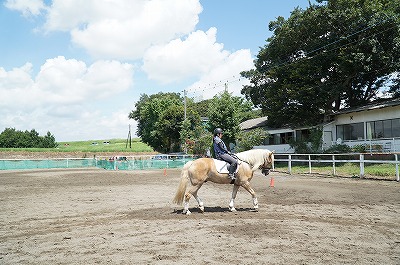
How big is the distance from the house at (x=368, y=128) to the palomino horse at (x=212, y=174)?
21230mm

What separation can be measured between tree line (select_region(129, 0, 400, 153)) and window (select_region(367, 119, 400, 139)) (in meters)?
4.72

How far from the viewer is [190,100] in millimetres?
83000

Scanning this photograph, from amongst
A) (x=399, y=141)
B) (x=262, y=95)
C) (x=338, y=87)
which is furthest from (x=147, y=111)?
(x=399, y=141)

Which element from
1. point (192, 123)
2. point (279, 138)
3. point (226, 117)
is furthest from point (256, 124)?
point (192, 123)

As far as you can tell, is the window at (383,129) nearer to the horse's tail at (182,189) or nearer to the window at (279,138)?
the window at (279,138)

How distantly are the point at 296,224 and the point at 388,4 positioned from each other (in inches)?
1225

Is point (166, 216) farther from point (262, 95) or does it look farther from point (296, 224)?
point (262, 95)

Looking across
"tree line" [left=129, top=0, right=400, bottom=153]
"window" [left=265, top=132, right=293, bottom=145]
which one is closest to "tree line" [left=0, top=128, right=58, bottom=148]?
"tree line" [left=129, top=0, right=400, bottom=153]

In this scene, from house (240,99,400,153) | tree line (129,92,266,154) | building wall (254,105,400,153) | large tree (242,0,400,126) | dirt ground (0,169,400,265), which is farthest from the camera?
tree line (129,92,266,154)

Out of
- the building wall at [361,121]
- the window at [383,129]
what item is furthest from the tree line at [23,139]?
the window at [383,129]

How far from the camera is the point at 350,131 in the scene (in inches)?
1271

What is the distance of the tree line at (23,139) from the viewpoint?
82625 mm

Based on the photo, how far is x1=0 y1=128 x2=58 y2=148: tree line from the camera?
3253 inches

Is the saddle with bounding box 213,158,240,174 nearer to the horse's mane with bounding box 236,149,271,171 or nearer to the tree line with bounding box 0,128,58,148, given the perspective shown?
the horse's mane with bounding box 236,149,271,171
